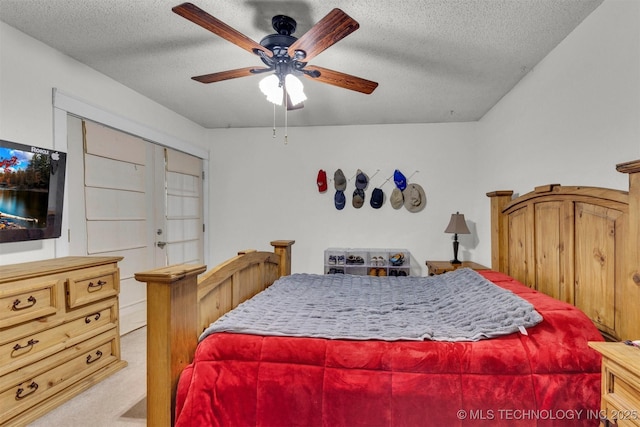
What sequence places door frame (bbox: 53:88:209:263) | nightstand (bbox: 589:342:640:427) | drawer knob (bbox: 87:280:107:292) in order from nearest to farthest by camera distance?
nightstand (bbox: 589:342:640:427)
drawer knob (bbox: 87:280:107:292)
door frame (bbox: 53:88:209:263)

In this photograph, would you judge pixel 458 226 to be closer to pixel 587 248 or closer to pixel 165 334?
pixel 587 248

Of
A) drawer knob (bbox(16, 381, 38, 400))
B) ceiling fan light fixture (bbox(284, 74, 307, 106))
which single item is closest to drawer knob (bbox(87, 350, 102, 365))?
drawer knob (bbox(16, 381, 38, 400))

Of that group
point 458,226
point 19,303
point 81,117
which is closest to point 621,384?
point 458,226

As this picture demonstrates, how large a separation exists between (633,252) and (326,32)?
5.26 feet

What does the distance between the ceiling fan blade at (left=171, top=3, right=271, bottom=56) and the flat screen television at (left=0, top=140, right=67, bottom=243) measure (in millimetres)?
1427

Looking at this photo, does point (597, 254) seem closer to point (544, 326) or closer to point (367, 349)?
point (544, 326)

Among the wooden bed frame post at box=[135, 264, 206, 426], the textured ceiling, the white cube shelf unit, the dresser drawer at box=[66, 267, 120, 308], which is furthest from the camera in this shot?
the white cube shelf unit

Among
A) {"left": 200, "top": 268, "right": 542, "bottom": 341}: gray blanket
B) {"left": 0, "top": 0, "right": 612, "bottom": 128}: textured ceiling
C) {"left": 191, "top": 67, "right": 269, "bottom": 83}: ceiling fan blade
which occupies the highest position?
{"left": 0, "top": 0, "right": 612, "bottom": 128}: textured ceiling

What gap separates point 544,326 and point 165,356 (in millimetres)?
1595

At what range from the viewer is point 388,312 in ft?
5.92

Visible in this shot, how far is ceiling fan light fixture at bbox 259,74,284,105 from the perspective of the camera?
6.63 feet

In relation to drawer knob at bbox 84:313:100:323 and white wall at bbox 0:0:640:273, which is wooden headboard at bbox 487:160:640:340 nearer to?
white wall at bbox 0:0:640:273

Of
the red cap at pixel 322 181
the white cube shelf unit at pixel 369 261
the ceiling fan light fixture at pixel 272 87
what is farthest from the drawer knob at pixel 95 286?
the red cap at pixel 322 181

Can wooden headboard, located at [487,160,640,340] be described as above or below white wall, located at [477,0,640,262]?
below
